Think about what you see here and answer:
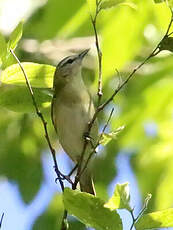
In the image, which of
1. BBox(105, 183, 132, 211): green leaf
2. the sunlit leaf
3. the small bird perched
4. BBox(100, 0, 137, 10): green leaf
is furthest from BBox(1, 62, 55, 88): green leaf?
the sunlit leaf

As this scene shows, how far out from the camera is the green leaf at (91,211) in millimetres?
2234

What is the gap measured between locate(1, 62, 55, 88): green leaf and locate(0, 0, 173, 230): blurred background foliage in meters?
0.08

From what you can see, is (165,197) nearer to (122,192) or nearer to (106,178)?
(106,178)

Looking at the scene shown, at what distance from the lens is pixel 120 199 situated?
Result: 2.19 m

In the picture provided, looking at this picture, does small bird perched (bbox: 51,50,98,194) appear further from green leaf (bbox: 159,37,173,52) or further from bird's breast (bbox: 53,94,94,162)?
green leaf (bbox: 159,37,173,52)

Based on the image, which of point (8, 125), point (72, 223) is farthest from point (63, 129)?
point (8, 125)

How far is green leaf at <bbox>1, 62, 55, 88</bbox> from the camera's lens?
8.55 feet

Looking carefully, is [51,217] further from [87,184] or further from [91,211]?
[91,211]

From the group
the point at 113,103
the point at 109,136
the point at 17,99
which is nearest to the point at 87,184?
the point at 113,103

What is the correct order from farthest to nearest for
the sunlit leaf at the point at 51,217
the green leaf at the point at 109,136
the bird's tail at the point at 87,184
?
the sunlit leaf at the point at 51,217 → the bird's tail at the point at 87,184 → the green leaf at the point at 109,136

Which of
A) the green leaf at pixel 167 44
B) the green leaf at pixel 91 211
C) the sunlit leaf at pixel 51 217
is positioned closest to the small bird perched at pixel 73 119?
the sunlit leaf at pixel 51 217

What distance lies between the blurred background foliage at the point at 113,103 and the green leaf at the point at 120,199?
0.72 m

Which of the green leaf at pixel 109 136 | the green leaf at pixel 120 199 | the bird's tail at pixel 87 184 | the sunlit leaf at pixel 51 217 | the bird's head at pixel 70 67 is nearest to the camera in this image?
the green leaf at pixel 120 199

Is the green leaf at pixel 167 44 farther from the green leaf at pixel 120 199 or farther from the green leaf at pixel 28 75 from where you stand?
the green leaf at pixel 120 199
